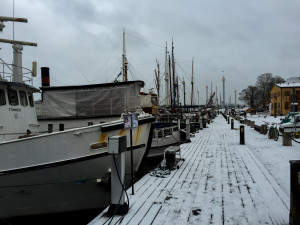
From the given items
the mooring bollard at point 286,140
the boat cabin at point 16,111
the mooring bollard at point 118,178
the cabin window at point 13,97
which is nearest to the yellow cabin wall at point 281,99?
the mooring bollard at point 286,140

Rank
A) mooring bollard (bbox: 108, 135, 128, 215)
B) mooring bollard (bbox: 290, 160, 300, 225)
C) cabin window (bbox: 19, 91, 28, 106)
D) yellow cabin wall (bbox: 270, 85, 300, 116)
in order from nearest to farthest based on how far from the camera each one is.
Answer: mooring bollard (bbox: 290, 160, 300, 225)
mooring bollard (bbox: 108, 135, 128, 215)
cabin window (bbox: 19, 91, 28, 106)
yellow cabin wall (bbox: 270, 85, 300, 116)

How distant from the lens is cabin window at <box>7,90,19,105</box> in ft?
25.5

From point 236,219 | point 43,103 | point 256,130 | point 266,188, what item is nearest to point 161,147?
point 43,103

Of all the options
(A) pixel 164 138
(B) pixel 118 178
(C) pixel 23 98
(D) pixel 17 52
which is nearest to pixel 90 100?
(C) pixel 23 98

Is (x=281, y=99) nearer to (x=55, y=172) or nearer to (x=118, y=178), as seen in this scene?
(x=55, y=172)

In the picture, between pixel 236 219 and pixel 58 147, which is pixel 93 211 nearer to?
pixel 58 147

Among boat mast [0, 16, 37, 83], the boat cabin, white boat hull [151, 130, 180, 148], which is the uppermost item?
boat mast [0, 16, 37, 83]

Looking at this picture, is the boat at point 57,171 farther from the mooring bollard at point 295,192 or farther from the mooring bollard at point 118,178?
the mooring bollard at point 295,192

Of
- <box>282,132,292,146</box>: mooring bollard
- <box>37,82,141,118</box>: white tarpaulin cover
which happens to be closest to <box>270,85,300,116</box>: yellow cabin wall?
<box>282,132,292,146</box>: mooring bollard

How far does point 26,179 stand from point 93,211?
82.1 inches

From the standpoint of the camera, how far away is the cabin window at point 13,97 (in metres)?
7.77

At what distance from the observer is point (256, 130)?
70.9ft

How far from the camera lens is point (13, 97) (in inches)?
312

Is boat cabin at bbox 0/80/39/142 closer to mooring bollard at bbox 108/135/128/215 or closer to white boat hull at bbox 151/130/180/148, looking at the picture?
Result: mooring bollard at bbox 108/135/128/215
